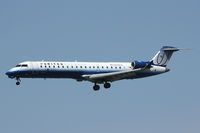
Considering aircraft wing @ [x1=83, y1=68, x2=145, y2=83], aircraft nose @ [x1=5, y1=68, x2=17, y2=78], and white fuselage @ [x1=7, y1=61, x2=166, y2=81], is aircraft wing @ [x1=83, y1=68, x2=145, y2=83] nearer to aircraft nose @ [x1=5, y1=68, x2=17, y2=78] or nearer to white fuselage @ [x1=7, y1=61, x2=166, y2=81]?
white fuselage @ [x1=7, y1=61, x2=166, y2=81]

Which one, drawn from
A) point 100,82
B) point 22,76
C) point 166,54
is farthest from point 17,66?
point 166,54

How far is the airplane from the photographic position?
62156 millimetres

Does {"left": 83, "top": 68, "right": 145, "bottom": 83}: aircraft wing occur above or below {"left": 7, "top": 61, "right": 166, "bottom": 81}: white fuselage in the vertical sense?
below

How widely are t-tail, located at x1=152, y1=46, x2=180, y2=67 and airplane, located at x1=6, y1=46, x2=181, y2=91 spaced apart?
0.14 m

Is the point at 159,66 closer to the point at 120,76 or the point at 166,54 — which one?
the point at 166,54

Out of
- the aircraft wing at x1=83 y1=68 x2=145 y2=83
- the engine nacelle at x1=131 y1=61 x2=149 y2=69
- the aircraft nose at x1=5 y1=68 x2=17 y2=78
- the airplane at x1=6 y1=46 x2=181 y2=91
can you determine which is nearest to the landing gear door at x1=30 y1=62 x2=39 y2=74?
the airplane at x1=6 y1=46 x2=181 y2=91

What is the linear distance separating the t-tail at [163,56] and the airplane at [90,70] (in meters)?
0.14

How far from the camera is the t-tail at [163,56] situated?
69.5m

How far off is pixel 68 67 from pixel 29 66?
427cm

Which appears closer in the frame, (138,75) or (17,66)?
(17,66)

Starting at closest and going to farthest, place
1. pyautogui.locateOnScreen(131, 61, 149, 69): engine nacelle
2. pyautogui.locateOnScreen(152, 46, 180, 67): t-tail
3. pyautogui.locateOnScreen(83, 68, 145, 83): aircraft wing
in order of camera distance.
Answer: pyautogui.locateOnScreen(83, 68, 145, 83): aircraft wing → pyautogui.locateOnScreen(131, 61, 149, 69): engine nacelle → pyautogui.locateOnScreen(152, 46, 180, 67): t-tail

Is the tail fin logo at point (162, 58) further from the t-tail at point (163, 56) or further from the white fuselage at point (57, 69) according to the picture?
the white fuselage at point (57, 69)

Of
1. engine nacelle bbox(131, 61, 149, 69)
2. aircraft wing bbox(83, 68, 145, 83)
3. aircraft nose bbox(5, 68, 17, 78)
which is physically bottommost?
aircraft wing bbox(83, 68, 145, 83)

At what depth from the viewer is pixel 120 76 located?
212 feet
